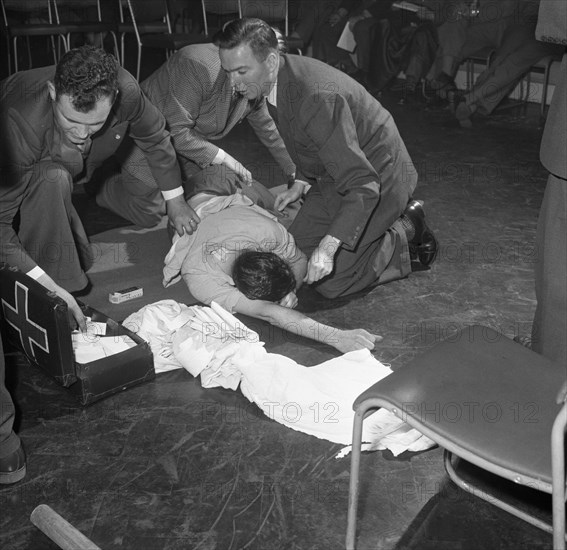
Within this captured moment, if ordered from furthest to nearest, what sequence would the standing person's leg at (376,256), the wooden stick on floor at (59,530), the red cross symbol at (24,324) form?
1. the standing person's leg at (376,256)
2. the red cross symbol at (24,324)
3. the wooden stick on floor at (59,530)

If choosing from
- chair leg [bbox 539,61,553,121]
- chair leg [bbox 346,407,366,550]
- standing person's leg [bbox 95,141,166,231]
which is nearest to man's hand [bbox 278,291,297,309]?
standing person's leg [bbox 95,141,166,231]

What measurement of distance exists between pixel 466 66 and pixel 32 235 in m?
4.51

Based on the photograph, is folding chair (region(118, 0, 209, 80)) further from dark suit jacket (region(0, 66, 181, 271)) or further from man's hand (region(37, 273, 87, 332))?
man's hand (region(37, 273, 87, 332))

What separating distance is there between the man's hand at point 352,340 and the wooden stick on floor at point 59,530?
3.80 feet

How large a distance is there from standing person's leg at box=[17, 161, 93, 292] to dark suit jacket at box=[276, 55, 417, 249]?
2.79 ft

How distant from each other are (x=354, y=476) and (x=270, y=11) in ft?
16.1

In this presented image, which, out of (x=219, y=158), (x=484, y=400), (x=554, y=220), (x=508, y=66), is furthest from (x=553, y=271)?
(x=508, y=66)

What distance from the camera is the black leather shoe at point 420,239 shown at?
3.43m

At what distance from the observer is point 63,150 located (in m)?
2.95

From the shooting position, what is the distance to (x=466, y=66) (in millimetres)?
6504

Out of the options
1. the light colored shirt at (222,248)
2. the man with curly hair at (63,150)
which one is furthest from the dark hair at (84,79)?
the light colored shirt at (222,248)

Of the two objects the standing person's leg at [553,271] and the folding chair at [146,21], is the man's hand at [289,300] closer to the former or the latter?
the standing person's leg at [553,271]

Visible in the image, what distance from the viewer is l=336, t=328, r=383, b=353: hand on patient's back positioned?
274 centimetres

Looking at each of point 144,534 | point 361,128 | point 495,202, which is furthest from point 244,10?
point 144,534
